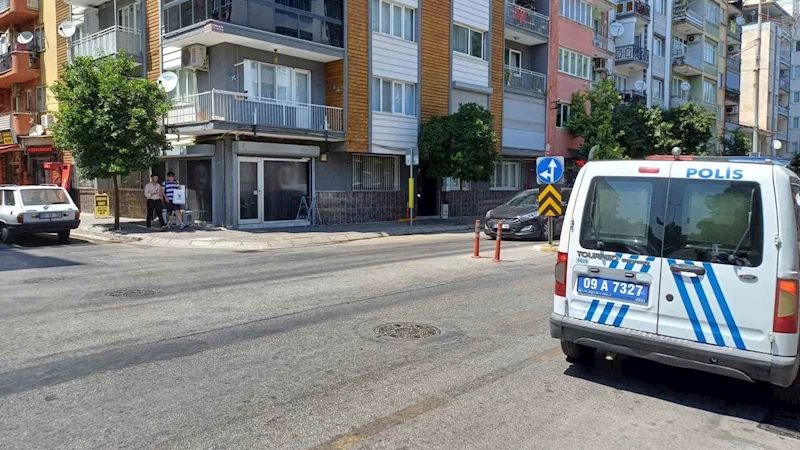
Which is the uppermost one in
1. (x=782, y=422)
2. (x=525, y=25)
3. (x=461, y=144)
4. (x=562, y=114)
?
(x=525, y=25)

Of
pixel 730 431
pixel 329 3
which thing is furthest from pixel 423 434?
pixel 329 3

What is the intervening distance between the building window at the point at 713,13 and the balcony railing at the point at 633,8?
37.0 ft

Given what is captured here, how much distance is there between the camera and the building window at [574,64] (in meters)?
32.7

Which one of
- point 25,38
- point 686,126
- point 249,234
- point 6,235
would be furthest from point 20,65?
point 686,126

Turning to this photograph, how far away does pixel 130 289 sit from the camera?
356 inches

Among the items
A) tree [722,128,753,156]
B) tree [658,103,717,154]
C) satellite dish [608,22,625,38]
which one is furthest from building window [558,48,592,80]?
tree [722,128,753,156]

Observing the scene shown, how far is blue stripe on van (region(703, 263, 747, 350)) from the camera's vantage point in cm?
433

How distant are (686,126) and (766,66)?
3198 cm

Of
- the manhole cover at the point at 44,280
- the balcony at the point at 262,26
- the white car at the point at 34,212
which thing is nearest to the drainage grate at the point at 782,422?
the manhole cover at the point at 44,280

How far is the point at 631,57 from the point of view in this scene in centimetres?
3738

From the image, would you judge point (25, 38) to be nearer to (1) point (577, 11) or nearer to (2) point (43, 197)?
(2) point (43, 197)

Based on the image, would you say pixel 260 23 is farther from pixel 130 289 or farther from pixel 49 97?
pixel 49 97

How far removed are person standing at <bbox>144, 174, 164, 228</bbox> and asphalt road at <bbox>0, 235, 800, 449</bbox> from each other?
35.0 ft

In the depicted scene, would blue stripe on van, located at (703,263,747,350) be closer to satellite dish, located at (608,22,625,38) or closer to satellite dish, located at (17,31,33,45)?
satellite dish, located at (17,31,33,45)
